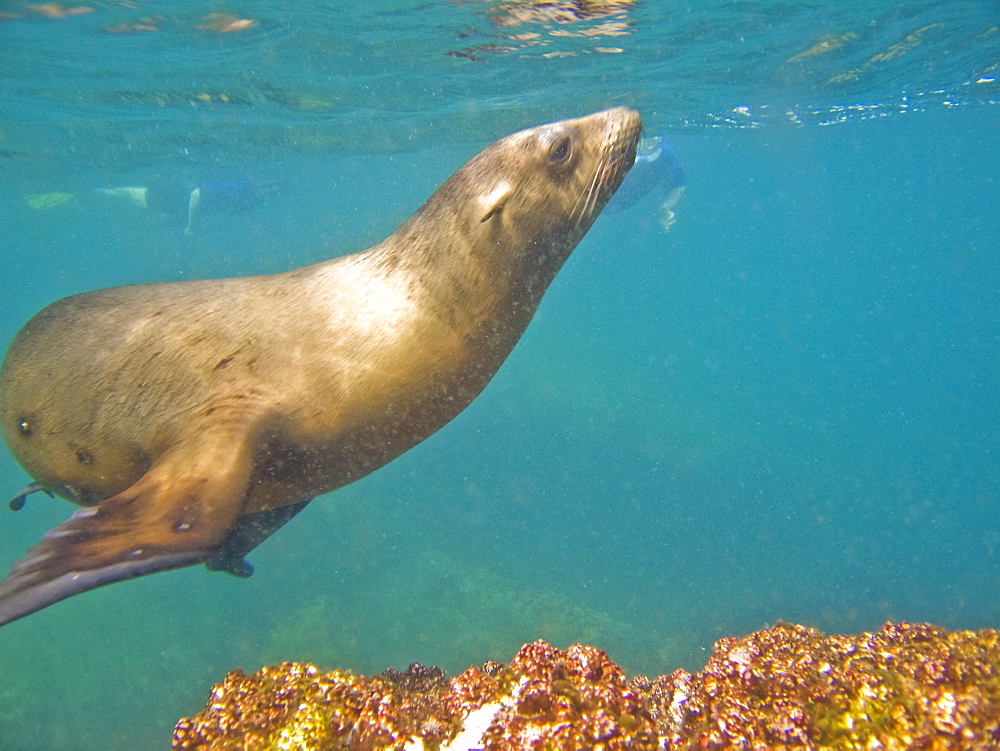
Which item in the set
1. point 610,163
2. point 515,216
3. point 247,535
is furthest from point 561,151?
point 247,535

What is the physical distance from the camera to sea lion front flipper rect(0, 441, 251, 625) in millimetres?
1674

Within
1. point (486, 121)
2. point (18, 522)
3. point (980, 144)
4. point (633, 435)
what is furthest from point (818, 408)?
point (18, 522)

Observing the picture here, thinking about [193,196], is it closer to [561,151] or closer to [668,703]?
[561,151]

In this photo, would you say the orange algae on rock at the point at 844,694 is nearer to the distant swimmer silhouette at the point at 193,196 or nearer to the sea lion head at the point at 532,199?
the sea lion head at the point at 532,199

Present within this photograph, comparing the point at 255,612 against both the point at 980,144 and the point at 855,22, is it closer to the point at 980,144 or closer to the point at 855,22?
the point at 855,22

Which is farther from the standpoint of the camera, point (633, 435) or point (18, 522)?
point (633, 435)

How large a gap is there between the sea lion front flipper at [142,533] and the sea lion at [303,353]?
0.05 ft

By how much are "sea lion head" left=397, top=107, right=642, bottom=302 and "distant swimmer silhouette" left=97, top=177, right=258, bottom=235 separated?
870 inches

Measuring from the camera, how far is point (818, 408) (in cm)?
4534

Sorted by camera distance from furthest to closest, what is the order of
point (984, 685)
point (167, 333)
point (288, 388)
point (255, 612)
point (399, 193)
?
1. point (399, 193)
2. point (255, 612)
3. point (167, 333)
4. point (288, 388)
5. point (984, 685)

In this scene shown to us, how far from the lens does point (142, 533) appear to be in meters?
1.81

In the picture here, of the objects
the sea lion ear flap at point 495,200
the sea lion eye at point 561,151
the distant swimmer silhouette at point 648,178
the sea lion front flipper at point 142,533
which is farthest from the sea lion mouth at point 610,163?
the distant swimmer silhouette at point 648,178

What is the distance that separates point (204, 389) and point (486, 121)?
1742 cm

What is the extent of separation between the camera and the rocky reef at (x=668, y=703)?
128 cm
